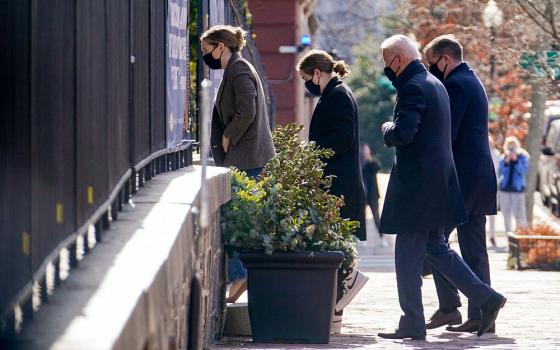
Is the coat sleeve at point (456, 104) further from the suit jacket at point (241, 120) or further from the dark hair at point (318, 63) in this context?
the suit jacket at point (241, 120)

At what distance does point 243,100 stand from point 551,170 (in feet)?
72.8

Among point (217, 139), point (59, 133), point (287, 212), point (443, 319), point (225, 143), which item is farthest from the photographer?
point (443, 319)

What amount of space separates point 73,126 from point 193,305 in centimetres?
60

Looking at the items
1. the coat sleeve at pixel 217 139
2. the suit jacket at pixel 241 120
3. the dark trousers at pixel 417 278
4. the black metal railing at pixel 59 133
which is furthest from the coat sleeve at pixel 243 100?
the black metal railing at pixel 59 133

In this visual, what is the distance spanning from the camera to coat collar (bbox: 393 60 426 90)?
781 cm

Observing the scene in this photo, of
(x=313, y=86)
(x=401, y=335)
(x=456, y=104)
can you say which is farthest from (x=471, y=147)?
(x=401, y=335)

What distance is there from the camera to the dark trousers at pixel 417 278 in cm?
781

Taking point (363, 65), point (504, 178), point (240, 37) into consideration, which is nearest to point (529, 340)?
point (240, 37)

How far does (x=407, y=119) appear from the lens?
7.62 meters

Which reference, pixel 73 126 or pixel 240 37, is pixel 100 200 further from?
pixel 240 37

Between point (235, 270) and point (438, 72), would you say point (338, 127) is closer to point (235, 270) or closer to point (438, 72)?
point (438, 72)

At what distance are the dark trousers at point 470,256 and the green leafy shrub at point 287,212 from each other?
3.23 ft

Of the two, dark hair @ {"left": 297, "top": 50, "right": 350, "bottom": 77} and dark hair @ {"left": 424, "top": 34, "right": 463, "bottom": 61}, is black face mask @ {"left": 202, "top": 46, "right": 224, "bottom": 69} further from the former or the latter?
dark hair @ {"left": 424, "top": 34, "right": 463, "bottom": 61}

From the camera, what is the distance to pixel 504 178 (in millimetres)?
21047
